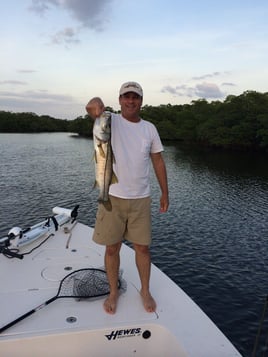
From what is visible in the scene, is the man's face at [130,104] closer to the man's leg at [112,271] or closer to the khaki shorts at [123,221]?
the khaki shorts at [123,221]

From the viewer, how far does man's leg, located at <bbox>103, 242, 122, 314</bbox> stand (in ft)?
12.5

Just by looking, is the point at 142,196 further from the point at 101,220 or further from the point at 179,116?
the point at 179,116

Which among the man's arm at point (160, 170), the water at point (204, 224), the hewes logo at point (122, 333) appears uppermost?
the man's arm at point (160, 170)

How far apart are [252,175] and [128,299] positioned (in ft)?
92.8

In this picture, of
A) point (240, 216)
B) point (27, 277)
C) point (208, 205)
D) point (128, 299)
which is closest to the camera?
point (128, 299)

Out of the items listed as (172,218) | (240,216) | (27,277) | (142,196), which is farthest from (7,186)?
(142,196)

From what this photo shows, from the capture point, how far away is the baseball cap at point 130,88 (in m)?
3.59

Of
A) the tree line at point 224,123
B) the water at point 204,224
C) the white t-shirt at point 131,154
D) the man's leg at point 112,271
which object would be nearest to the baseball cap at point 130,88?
the white t-shirt at point 131,154

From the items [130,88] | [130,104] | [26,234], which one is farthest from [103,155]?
[26,234]

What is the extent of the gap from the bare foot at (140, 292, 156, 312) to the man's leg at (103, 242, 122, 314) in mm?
331

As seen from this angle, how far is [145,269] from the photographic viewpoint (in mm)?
3926

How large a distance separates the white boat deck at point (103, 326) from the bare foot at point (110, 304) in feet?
0.17

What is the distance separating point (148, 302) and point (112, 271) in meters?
0.58

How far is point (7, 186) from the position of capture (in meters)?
21.9
